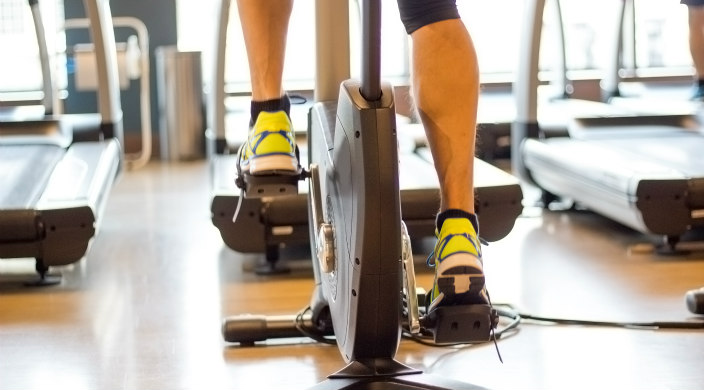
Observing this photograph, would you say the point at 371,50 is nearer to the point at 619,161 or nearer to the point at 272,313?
the point at 272,313

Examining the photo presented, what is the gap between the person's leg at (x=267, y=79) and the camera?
193 cm

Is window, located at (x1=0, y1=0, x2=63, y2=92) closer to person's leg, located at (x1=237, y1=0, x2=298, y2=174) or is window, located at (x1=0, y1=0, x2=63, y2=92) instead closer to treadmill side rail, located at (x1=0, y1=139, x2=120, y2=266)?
treadmill side rail, located at (x1=0, y1=139, x2=120, y2=266)

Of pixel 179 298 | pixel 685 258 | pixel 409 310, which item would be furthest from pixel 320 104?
pixel 685 258

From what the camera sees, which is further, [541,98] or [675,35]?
[675,35]

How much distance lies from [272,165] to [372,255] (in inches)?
15.1

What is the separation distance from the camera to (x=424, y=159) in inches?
149

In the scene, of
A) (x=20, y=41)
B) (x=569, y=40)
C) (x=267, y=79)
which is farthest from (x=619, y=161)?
(x=20, y=41)

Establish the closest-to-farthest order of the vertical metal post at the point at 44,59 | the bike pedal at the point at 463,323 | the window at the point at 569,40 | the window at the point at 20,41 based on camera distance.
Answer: the bike pedal at the point at 463,323, the vertical metal post at the point at 44,59, the window at the point at 20,41, the window at the point at 569,40

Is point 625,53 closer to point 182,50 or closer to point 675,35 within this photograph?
point 675,35

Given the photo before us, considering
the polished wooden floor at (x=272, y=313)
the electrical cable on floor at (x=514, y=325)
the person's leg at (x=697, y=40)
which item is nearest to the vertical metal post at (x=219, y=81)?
the polished wooden floor at (x=272, y=313)

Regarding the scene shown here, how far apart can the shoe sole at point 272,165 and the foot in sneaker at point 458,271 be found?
1.32 feet

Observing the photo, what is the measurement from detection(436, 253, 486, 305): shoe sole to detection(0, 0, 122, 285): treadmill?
5.68 feet

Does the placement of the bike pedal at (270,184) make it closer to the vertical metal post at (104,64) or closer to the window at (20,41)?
the vertical metal post at (104,64)

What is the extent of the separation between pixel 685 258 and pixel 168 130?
356 centimetres
